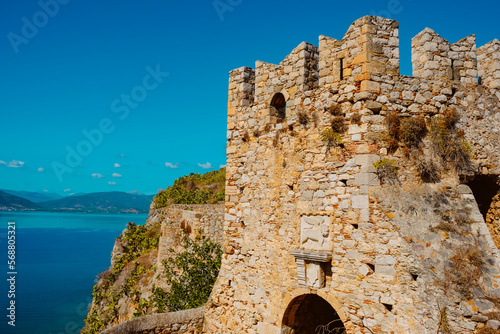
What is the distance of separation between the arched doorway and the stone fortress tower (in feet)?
0.11

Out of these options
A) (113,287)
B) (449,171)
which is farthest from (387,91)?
(113,287)

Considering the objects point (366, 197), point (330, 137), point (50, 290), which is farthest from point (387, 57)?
point (50, 290)

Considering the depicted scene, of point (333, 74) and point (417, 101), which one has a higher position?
point (333, 74)

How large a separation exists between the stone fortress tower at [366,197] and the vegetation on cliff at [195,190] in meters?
14.3

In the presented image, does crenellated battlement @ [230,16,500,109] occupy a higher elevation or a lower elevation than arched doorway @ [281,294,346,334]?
higher

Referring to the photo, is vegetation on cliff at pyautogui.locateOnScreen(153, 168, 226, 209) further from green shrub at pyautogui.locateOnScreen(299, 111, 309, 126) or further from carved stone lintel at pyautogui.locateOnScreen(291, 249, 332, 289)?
carved stone lintel at pyautogui.locateOnScreen(291, 249, 332, 289)

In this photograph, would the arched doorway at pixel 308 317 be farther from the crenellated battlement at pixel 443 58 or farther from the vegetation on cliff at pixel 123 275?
the vegetation on cliff at pixel 123 275

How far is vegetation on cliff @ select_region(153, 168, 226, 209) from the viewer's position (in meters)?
24.0

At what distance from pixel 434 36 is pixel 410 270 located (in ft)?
14.1

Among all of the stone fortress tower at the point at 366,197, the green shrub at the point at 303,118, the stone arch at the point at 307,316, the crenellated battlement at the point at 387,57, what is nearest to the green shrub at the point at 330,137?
the stone fortress tower at the point at 366,197

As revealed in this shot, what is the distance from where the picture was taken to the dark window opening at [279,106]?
29.2 ft

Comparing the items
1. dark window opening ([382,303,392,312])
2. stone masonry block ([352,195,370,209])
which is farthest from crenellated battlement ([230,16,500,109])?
dark window opening ([382,303,392,312])

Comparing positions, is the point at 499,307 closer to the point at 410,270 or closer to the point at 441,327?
the point at 441,327

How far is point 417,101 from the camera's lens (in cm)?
695
